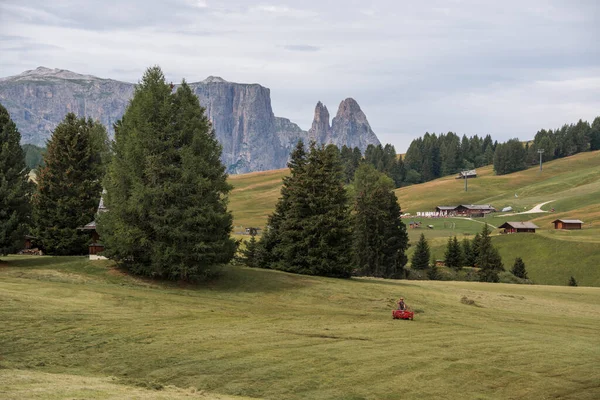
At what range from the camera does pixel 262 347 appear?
2823 cm

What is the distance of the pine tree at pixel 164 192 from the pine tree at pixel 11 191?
27.2 ft

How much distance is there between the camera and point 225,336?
29969 mm

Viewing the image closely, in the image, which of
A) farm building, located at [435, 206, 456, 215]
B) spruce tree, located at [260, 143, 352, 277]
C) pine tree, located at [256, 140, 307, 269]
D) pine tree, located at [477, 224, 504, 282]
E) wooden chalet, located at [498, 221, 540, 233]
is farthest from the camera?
farm building, located at [435, 206, 456, 215]

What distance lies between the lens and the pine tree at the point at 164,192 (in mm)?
48562

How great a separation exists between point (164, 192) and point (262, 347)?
77.3 feet

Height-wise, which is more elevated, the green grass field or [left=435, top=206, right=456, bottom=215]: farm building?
[left=435, top=206, right=456, bottom=215]: farm building

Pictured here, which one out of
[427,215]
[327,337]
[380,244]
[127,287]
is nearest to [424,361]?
[327,337]

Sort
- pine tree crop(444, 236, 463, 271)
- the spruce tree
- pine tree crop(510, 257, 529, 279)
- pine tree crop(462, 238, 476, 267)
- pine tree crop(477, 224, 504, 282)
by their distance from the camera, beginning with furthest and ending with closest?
pine tree crop(462, 238, 476, 267) → pine tree crop(444, 236, 463, 271) → pine tree crop(510, 257, 529, 279) → pine tree crop(477, 224, 504, 282) → the spruce tree

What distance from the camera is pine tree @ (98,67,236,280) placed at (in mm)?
48562

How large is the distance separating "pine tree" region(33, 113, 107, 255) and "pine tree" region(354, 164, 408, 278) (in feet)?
128

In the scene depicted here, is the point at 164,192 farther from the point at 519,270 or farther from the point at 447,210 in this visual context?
the point at 447,210

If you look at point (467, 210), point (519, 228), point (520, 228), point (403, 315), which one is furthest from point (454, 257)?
point (467, 210)

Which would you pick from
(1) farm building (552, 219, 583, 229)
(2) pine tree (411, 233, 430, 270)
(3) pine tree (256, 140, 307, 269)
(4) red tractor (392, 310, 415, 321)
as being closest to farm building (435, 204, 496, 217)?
(1) farm building (552, 219, 583, 229)

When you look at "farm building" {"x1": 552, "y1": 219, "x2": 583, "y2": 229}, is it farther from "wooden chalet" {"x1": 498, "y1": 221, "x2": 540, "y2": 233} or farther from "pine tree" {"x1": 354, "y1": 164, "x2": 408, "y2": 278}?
"pine tree" {"x1": 354, "y1": 164, "x2": 408, "y2": 278}
